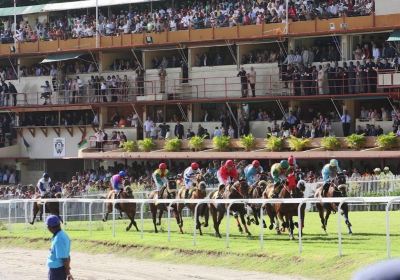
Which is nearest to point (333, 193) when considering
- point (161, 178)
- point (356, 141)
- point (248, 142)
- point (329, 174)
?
point (329, 174)

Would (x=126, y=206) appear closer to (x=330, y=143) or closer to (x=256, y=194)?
(x=256, y=194)

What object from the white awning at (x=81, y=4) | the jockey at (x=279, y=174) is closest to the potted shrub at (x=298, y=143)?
the white awning at (x=81, y=4)

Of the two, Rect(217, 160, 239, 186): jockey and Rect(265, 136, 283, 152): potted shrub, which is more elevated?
Rect(265, 136, 283, 152): potted shrub

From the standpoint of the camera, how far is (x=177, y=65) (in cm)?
4494

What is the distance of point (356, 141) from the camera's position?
34.8 metres

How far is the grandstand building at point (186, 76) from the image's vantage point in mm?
37125

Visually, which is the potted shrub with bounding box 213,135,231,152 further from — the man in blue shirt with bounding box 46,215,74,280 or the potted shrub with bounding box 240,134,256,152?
the man in blue shirt with bounding box 46,215,74,280

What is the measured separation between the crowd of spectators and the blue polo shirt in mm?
29224

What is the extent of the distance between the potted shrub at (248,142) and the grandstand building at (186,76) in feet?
1.03

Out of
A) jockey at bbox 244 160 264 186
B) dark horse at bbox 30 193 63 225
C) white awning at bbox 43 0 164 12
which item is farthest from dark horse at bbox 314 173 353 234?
white awning at bbox 43 0 164 12

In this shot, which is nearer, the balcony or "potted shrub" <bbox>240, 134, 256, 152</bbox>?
the balcony

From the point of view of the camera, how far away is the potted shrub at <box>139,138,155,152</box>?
41.6 meters

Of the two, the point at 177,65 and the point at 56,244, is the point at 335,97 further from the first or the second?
the point at 56,244

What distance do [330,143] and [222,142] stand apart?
5.19 metres
